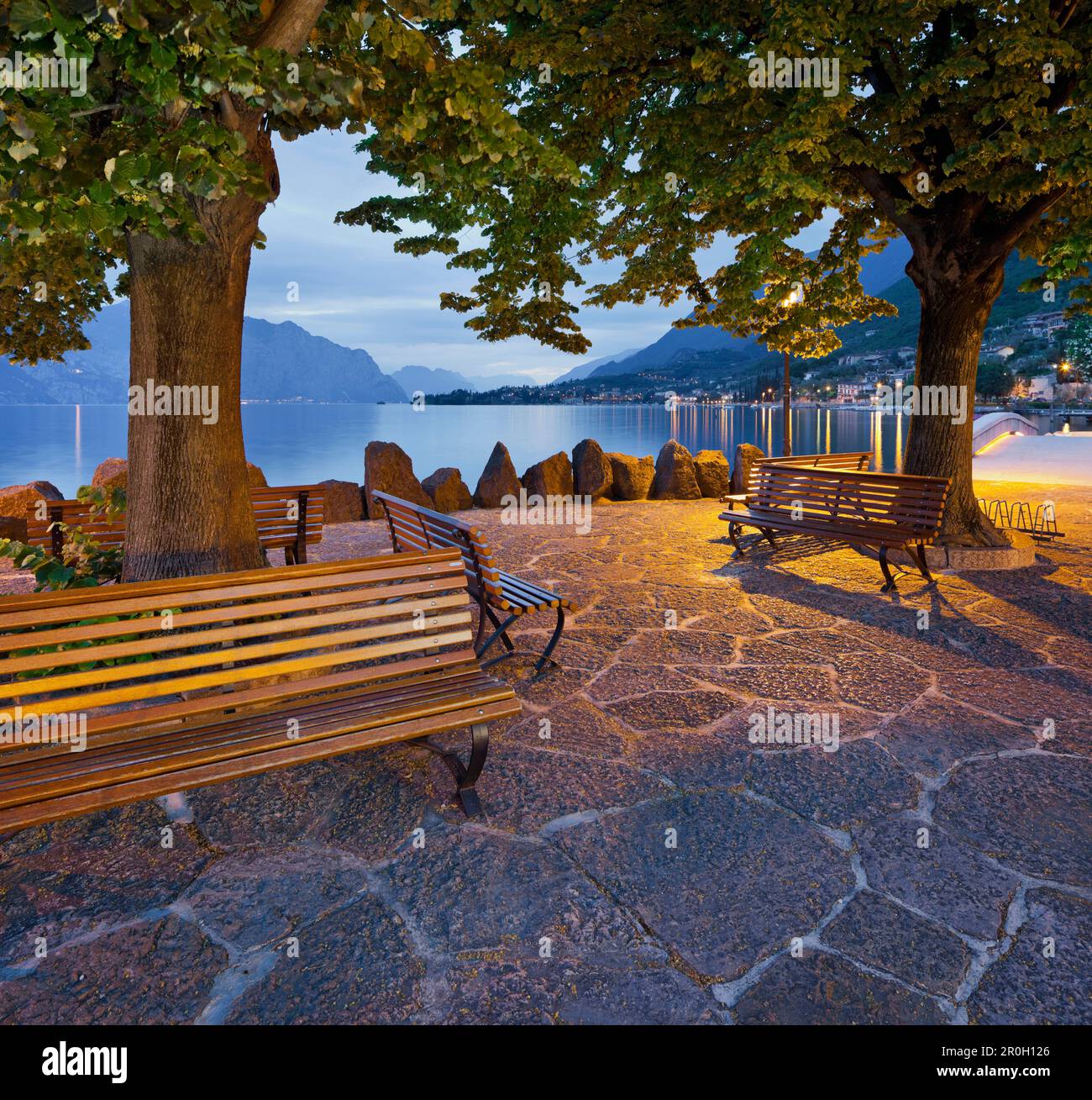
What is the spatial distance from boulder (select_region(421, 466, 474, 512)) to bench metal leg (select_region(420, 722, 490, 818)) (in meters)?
10.4

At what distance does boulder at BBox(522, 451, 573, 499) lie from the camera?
14.7m

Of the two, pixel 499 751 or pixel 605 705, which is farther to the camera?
pixel 605 705

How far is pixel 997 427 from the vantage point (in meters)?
25.9

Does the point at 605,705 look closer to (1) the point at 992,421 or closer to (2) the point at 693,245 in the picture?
(2) the point at 693,245

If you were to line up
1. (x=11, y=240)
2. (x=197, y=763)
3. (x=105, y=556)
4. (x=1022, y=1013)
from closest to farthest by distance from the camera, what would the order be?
1. (x=1022, y=1013)
2. (x=197, y=763)
3. (x=11, y=240)
4. (x=105, y=556)

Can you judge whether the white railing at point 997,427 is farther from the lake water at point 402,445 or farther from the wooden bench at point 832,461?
the wooden bench at point 832,461

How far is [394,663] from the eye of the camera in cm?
364

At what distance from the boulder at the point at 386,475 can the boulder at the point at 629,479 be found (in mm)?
4230

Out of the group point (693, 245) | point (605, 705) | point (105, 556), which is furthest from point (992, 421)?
point (105, 556)

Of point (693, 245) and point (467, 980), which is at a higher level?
point (693, 245)

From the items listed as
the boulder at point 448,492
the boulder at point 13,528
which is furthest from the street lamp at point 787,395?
the boulder at point 13,528

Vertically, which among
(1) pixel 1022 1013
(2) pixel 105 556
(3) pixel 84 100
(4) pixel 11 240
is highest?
(3) pixel 84 100

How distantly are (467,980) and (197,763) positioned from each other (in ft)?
4.51

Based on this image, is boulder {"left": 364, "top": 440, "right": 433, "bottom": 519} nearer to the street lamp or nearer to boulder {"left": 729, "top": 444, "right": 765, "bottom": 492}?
boulder {"left": 729, "top": 444, "right": 765, "bottom": 492}
